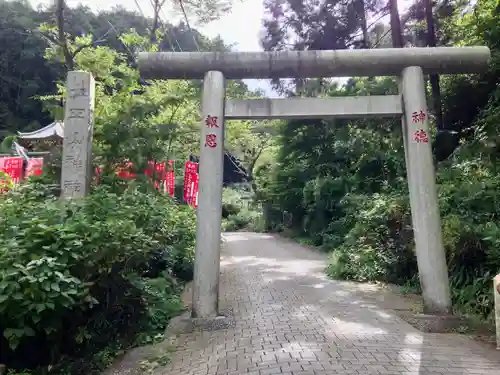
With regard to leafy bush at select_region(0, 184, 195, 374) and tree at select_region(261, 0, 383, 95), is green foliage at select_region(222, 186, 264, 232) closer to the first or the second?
tree at select_region(261, 0, 383, 95)

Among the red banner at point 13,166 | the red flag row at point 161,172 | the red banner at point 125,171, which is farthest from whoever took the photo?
the red banner at point 13,166

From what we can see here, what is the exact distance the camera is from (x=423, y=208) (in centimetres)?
600

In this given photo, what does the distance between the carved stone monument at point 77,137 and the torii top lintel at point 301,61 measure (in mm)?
1631

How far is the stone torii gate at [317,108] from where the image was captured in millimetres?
→ 5914

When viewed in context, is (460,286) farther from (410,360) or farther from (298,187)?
(298,187)

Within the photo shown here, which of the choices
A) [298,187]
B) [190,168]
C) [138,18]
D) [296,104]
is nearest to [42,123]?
[138,18]

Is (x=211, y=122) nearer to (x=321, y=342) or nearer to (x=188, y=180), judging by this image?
Result: (x=321, y=342)

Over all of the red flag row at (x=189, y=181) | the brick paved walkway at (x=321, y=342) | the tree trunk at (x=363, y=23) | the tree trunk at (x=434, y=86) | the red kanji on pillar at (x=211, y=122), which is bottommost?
the brick paved walkway at (x=321, y=342)

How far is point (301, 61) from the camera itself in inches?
245

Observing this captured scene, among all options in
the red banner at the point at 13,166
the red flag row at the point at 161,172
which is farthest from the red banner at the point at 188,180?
the red banner at the point at 13,166

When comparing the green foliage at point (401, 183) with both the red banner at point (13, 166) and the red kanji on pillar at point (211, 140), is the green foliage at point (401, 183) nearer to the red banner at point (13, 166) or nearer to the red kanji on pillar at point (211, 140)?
the red kanji on pillar at point (211, 140)

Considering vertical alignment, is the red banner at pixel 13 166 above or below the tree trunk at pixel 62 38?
below

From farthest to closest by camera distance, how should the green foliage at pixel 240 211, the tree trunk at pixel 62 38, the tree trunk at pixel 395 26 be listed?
the green foliage at pixel 240 211
the tree trunk at pixel 395 26
the tree trunk at pixel 62 38

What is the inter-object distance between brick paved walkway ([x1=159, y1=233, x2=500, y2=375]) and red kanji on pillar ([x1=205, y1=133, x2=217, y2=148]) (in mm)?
2476
